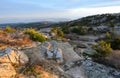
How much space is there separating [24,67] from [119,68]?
625cm

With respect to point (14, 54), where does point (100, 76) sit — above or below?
below

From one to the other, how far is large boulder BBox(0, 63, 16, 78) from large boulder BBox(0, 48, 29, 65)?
396mm

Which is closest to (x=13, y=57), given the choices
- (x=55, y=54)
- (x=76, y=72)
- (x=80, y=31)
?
(x=55, y=54)

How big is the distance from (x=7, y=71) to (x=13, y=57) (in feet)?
4.75

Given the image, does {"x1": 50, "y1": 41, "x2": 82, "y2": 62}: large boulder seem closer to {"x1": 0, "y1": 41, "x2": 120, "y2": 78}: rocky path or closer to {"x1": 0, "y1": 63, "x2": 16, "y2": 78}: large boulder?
{"x1": 0, "y1": 41, "x2": 120, "y2": 78}: rocky path

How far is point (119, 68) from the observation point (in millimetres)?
17297

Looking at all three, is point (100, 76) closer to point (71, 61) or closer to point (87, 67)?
point (87, 67)

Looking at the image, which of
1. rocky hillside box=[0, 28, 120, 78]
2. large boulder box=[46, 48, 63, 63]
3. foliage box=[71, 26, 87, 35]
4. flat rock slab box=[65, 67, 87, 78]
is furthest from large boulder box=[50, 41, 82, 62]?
foliage box=[71, 26, 87, 35]

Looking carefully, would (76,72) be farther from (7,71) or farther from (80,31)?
(80,31)

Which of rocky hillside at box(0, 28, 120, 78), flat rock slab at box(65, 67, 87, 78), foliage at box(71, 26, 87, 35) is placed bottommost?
foliage at box(71, 26, 87, 35)

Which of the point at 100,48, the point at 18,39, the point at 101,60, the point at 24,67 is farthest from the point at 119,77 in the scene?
the point at 18,39

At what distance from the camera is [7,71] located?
1412 centimetres

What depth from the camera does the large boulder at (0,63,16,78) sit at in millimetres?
13852

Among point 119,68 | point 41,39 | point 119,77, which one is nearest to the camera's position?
point 119,77
